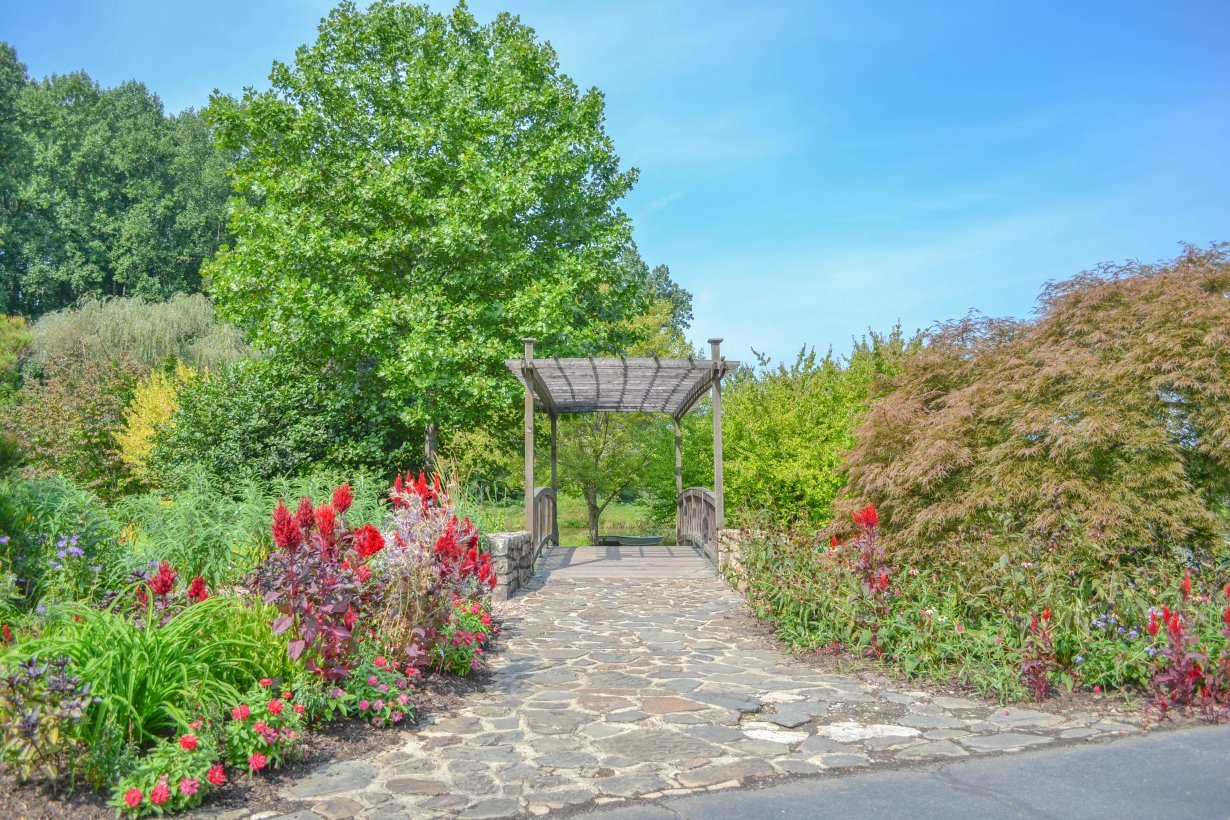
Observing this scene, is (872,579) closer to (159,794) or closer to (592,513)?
(159,794)

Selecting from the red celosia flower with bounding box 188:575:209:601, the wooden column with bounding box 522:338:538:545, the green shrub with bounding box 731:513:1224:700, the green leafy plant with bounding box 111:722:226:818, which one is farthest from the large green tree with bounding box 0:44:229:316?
the green leafy plant with bounding box 111:722:226:818

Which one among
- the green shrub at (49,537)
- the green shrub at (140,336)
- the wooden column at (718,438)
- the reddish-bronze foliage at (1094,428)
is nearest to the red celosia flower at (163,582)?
the green shrub at (49,537)

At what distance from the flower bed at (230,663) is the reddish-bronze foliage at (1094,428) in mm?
4312

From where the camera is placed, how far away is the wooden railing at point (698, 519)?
440 inches

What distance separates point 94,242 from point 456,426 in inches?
954

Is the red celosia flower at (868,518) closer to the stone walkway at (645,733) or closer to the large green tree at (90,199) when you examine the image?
the stone walkway at (645,733)

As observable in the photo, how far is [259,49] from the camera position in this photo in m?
15.1

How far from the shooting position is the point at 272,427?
45.3ft

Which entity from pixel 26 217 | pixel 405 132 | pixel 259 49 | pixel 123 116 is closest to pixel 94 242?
pixel 26 217

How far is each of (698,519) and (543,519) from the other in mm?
2425

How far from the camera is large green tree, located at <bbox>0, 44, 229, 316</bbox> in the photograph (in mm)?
30984

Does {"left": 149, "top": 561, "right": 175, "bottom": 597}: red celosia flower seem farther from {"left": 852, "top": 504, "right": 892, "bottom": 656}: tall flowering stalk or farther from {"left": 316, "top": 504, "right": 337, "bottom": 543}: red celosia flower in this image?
{"left": 852, "top": 504, "right": 892, "bottom": 656}: tall flowering stalk

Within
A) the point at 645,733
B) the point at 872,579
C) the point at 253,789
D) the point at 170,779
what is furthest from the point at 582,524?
the point at 170,779

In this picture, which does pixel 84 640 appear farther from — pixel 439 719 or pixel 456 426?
pixel 456 426
